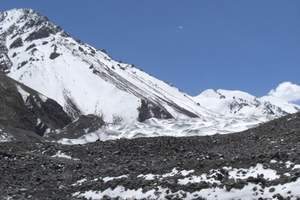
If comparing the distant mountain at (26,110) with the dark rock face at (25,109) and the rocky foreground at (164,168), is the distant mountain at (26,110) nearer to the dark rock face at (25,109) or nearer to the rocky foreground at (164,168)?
the dark rock face at (25,109)

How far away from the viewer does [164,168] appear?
2938 centimetres

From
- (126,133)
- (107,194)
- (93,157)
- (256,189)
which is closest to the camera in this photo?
(256,189)

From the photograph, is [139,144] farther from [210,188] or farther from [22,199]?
[210,188]

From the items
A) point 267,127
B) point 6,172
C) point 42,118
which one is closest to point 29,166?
point 6,172

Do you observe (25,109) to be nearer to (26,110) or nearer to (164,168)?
(26,110)

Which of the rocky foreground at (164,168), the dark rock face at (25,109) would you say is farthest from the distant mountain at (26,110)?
the rocky foreground at (164,168)

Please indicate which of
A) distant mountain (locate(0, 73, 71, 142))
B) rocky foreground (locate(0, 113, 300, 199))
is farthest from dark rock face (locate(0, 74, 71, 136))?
rocky foreground (locate(0, 113, 300, 199))

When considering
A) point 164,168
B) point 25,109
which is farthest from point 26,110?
point 164,168

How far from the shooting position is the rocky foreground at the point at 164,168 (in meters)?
24.0

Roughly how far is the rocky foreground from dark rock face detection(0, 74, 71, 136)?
105 meters

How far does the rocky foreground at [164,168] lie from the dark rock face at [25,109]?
105 meters

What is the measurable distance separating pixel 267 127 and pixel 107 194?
16.3 metres

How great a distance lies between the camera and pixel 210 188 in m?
24.3

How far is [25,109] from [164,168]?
144 metres
